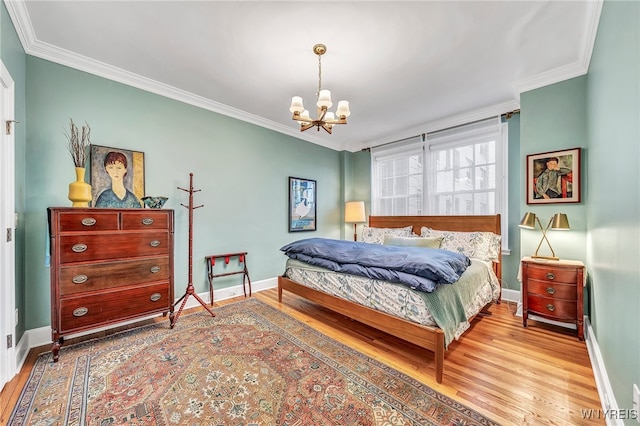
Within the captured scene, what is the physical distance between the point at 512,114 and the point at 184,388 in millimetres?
4624

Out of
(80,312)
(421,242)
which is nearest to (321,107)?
(421,242)

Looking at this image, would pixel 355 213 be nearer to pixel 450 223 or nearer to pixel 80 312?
pixel 450 223

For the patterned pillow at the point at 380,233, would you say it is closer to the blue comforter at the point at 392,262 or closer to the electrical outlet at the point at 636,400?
the blue comforter at the point at 392,262

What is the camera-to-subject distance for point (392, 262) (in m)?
2.26

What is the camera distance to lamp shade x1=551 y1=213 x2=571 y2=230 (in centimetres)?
253

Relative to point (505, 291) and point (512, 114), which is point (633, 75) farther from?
point (505, 291)

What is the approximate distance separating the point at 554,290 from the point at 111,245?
4.16 m

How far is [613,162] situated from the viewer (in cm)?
150

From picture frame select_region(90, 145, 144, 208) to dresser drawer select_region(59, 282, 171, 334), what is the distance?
938 millimetres

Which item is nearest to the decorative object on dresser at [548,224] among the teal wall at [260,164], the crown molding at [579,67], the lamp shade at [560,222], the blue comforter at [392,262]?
the lamp shade at [560,222]

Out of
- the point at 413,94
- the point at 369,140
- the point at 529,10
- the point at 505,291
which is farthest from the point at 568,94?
the point at 369,140

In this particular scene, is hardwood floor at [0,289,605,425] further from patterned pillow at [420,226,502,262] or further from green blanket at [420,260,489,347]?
patterned pillow at [420,226,502,262]

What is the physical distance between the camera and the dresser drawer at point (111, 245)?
81.6 inches

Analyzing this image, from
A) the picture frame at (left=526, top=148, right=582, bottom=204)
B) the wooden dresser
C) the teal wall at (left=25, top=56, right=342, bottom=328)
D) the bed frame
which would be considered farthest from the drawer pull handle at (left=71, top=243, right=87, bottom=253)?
the picture frame at (left=526, top=148, right=582, bottom=204)
